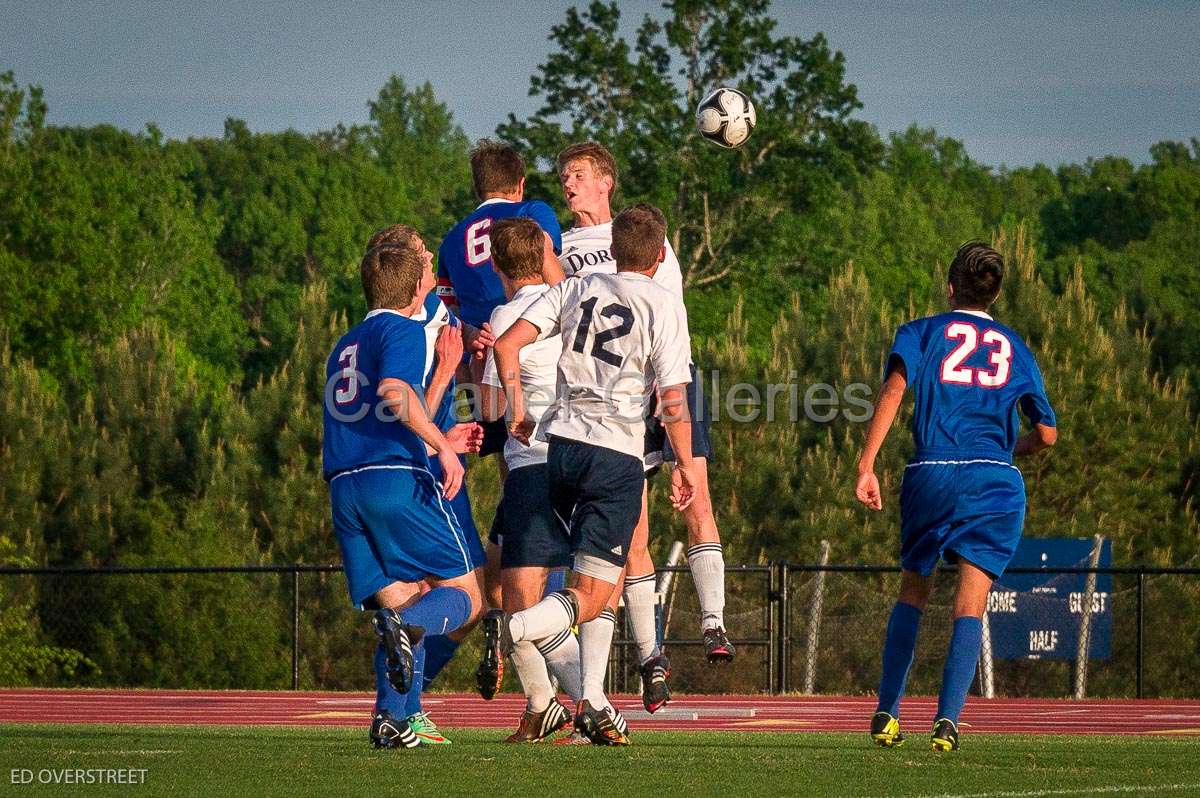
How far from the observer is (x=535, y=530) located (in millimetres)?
7793

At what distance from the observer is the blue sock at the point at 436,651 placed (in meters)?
7.98

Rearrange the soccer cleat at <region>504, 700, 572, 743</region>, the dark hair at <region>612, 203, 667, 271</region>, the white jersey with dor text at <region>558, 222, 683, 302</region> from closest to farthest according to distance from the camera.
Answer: the dark hair at <region>612, 203, 667, 271</region>, the soccer cleat at <region>504, 700, 572, 743</region>, the white jersey with dor text at <region>558, 222, 683, 302</region>

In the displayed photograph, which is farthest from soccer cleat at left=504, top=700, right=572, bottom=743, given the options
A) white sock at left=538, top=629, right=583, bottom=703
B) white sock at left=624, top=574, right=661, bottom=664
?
white sock at left=624, top=574, right=661, bottom=664

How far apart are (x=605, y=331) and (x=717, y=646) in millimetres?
1582

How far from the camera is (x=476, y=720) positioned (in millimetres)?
11477

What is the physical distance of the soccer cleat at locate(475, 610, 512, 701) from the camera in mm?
7180

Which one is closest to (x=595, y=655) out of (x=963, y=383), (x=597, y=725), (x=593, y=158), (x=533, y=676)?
(x=597, y=725)

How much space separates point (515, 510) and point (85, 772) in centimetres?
215

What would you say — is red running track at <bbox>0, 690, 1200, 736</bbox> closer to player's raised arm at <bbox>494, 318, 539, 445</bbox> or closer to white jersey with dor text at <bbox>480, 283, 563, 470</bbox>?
white jersey with dor text at <bbox>480, 283, 563, 470</bbox>

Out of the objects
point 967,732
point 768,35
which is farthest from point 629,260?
point 768,35

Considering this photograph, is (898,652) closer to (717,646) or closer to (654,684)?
(717,646)

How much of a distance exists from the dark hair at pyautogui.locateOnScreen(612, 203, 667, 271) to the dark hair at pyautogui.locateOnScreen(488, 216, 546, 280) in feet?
1.21

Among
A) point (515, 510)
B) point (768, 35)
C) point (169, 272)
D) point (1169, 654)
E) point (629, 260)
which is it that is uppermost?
point (768, 35)

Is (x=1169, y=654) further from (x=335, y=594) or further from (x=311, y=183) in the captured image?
(x=311, y=183)
